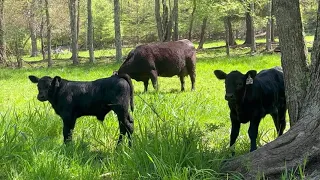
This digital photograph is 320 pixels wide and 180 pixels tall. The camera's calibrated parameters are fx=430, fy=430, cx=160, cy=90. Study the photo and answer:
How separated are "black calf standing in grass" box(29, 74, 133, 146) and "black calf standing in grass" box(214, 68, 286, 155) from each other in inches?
62.9

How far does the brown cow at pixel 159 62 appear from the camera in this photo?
487 inches

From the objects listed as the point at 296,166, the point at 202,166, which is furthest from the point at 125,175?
the point at 296,166

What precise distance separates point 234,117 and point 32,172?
2.74m

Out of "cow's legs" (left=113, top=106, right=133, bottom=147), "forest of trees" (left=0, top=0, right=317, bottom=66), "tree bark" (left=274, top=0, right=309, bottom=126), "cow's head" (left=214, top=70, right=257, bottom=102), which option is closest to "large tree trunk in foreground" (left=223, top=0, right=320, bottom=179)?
"tree bark" (left=274, top=0, right=309, bottom=126)

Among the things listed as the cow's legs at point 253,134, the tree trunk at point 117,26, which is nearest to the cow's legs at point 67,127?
the cow's legs at point 253,134

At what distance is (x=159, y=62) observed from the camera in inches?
513

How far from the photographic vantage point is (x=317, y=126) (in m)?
4.27

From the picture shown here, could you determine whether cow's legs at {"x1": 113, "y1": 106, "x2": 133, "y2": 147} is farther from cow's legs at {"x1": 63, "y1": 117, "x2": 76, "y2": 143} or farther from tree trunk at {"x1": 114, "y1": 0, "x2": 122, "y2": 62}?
tree trunk at {"x1": 114, "y1": 0, "x2": 122, "y2": 62}

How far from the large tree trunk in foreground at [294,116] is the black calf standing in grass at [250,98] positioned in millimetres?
615

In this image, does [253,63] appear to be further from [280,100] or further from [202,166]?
[202,166]

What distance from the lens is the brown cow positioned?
40.6 feet

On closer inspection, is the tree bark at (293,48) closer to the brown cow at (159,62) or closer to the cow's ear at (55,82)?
the cow's ear at (55,82)

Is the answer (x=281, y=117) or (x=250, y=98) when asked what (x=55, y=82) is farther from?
(x=281, y=117)

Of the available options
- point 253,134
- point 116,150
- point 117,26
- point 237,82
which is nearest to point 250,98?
point 237,82
